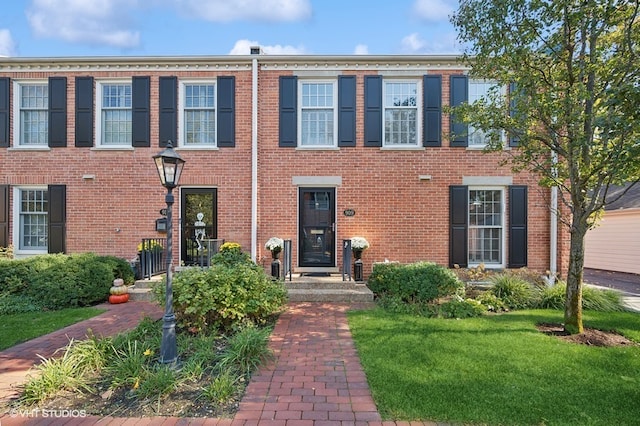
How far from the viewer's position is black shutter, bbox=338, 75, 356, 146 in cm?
880

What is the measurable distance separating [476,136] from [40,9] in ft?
41.9

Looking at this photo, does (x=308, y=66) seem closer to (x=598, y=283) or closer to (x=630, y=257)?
(x=598, y=283)

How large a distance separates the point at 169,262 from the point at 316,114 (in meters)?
6.04

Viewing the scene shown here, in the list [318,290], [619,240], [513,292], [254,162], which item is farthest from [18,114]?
[619,240]

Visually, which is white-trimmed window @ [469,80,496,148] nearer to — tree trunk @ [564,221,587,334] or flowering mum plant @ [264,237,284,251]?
tree trunk @ [564,221,587,334]

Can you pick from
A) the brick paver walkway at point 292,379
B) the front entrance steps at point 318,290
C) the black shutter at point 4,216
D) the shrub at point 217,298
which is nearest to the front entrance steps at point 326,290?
the front entrance steps at point 318,290

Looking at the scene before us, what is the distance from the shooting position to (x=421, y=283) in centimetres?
677

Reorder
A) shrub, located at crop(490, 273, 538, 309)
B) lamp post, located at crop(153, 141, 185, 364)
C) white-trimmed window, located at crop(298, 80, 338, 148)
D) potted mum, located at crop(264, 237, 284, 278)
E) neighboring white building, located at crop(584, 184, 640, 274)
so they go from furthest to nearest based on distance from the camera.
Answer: neighboring white building, located at crop(584, 184, 640, 274)
white-trimmed window, located at crop(298, 80, 338, 148)
potted mum, located at crop(264, 237, 284, 278)
shrub, located at crop(490, 273, 538, 309)
lamp post, located at crop(153, 141, 185, 364)

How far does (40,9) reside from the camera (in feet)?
32.9

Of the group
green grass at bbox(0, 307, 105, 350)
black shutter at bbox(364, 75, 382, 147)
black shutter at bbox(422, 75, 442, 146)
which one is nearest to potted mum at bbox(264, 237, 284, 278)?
black shutter at bbox(364, 75, 382, 147)

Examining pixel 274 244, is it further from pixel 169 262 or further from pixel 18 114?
pixel 18 114

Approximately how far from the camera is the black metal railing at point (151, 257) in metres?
8.10

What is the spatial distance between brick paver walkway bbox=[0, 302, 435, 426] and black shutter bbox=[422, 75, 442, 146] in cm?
517

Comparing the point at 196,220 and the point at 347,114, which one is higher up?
the point at 347,114
